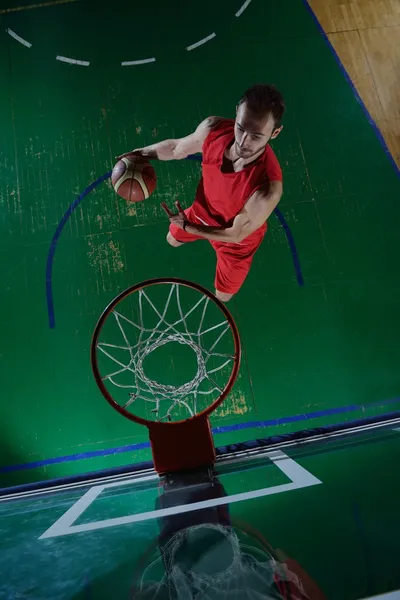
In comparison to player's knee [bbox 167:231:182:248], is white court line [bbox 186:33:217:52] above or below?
above

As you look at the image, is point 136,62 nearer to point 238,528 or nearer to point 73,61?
point 73,61

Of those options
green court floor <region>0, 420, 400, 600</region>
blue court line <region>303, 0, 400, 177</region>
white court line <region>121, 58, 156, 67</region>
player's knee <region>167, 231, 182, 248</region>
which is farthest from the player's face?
white court line <region>121, 58, 156, 67</region>

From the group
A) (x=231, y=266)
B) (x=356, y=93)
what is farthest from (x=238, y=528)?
(x=356, y=93)

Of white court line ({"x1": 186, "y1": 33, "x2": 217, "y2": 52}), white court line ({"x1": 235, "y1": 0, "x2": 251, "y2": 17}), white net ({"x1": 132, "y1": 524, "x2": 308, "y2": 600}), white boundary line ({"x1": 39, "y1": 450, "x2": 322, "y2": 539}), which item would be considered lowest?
white boundary line ({"x1": 39, "y1": 450, "x2": 322, "y2": 539})

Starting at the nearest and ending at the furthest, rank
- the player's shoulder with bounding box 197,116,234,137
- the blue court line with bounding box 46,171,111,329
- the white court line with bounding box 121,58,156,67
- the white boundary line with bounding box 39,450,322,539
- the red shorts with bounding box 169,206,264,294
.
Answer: the white boundary line with bounding box 39,450,322,539
the player's shoulder with bounding box 197,116,234,137
the red shorts with bounding box 169,206,264,294
the blue court line with bounding box 46,171,111,329
the white court line with bounding box 121,58,156,67

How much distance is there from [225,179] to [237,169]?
119 millimetres

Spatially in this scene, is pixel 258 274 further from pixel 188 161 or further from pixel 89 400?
pixel 89 400

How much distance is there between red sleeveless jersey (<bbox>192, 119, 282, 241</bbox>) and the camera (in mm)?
2932

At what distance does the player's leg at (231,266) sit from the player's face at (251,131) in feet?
2.89

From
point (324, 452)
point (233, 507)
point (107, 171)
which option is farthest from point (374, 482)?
point (107, 171)

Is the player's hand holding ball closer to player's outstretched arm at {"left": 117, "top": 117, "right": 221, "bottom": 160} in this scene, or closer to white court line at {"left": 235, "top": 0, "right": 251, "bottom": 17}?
player's outstretched arm at {"left": 117, "top": 117, "right": 221, "bottom": 160}

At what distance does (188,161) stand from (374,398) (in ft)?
10.3

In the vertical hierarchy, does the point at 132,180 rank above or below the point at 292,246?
above

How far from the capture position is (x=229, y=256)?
358 centimetres
